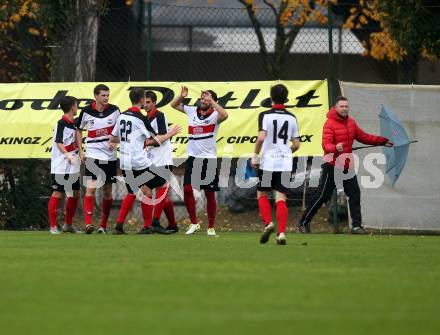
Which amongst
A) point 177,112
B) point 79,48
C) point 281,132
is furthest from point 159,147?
point 79,48

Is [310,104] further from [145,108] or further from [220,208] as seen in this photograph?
[220,208]

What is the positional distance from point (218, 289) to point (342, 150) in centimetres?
812

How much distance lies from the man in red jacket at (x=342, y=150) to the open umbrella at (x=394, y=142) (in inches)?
32.2

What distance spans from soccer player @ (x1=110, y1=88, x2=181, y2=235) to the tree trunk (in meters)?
3.37

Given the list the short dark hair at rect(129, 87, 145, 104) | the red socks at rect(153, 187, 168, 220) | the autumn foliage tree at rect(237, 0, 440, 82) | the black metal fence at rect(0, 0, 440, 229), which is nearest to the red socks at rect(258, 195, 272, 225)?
the red socks at rect(153, 187, 168, 220)

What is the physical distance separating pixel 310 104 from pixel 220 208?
5527 mm

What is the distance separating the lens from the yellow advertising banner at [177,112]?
17641 mm

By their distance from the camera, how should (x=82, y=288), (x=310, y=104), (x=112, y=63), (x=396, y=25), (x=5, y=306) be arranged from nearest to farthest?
(x=5, y=306) → (x=82, y=288) → (x=310, y=104) → (x=396, y=25) → (x=112, y=63)

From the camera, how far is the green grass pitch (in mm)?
6840

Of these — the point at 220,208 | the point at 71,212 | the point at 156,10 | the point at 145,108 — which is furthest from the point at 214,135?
the point at 156,10

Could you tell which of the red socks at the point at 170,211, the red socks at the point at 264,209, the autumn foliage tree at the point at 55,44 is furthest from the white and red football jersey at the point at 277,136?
the autumn foliage tree at the point at 55,44

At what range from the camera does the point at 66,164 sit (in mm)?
16938

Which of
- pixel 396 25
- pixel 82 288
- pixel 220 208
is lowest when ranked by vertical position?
pixel 220 208

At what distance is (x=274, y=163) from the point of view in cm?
1398
